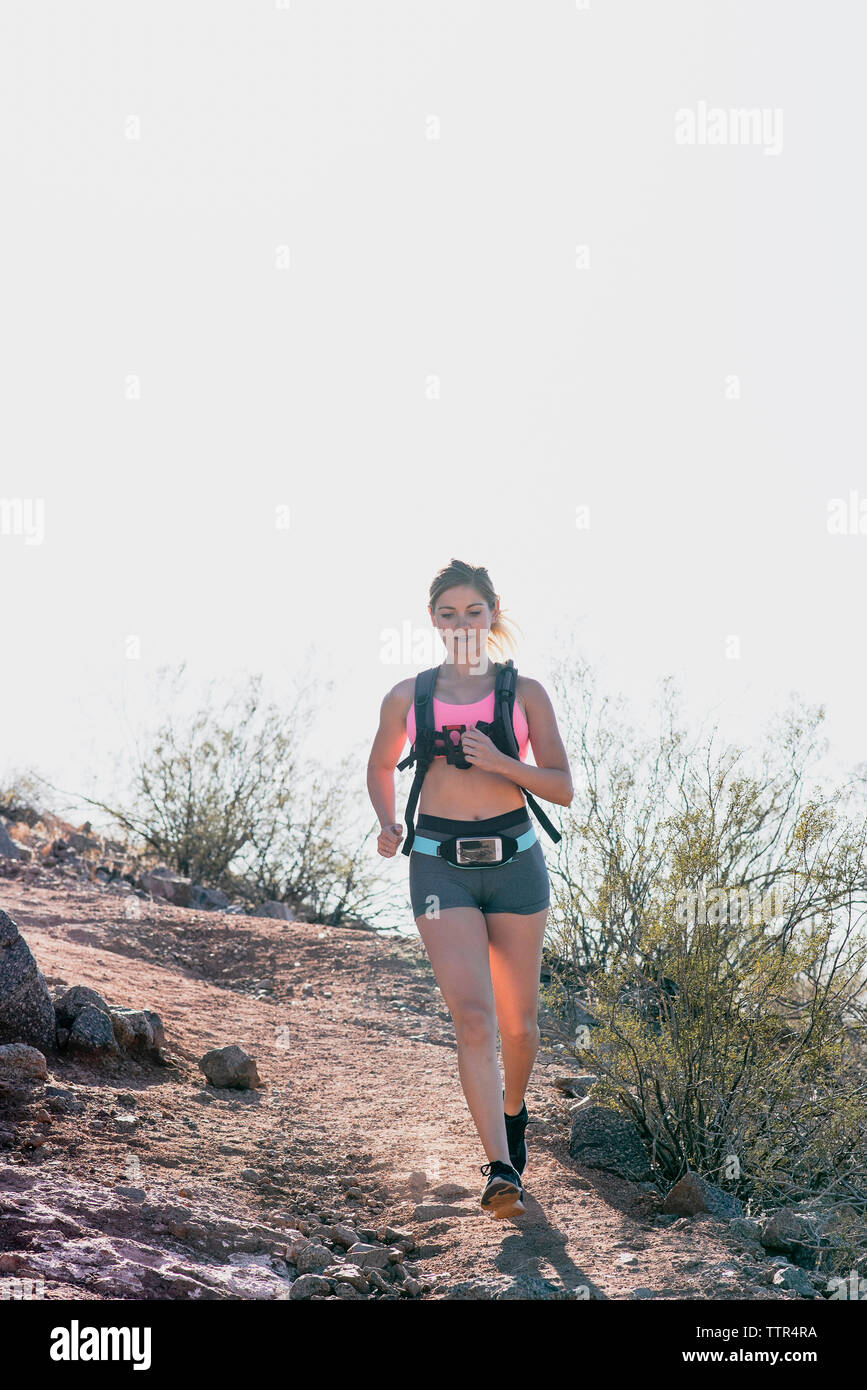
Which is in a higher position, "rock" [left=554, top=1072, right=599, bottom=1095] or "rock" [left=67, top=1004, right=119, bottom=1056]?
"rock" [left=67, top=1004, right=119, bottom=1056]

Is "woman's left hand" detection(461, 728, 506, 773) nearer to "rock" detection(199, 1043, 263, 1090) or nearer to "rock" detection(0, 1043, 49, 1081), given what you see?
"rock" detection(0, 1043, 49, 1081)

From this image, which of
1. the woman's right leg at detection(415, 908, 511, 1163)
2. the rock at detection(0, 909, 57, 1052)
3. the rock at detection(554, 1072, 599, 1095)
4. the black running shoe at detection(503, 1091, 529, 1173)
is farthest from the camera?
the rock at detection(554, 1072, 599, 1095)

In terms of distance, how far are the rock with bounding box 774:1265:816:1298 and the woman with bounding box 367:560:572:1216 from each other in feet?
2.65

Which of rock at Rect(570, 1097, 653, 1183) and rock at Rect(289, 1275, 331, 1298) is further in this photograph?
rock at Rect(570, 1097, 653, 1183)

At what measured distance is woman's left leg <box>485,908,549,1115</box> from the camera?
13.3 ft

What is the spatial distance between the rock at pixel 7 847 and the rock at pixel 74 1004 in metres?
5.49

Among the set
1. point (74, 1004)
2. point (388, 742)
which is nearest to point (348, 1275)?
point (388, 742)

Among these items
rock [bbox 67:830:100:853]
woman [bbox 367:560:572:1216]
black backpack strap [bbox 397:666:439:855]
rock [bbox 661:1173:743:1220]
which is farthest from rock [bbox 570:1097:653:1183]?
rock [bbox 67:830:100:853]

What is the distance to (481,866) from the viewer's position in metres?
4.00

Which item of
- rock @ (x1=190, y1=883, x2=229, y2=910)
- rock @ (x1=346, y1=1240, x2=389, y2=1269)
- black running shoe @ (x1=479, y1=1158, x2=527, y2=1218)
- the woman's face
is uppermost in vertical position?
the woman's face

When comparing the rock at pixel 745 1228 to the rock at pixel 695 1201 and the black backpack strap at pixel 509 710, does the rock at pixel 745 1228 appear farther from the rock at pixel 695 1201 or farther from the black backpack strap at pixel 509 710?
the black backpack strap at pixel 509 710

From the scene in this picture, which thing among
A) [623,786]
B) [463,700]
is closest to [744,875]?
[623,786]

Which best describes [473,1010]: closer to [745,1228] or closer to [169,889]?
[745,1228]

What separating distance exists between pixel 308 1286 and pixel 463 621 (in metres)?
2.15
